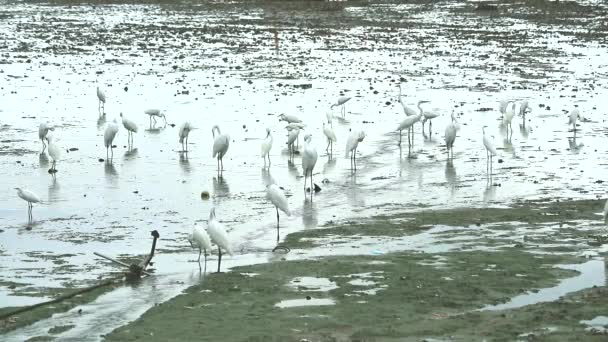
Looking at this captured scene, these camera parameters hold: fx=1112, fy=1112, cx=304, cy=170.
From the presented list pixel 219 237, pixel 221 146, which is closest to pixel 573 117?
pixel 221 146

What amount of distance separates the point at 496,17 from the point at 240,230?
47873mm

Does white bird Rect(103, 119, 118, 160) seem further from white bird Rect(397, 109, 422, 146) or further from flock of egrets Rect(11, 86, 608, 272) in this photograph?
white bird Rect(397, 109, 422, 146)

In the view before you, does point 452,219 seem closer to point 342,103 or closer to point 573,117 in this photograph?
point 573,117

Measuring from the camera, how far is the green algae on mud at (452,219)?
17.3 metres

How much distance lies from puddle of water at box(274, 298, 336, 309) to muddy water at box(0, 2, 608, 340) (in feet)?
9.66

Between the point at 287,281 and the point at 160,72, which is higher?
the point at 160,72

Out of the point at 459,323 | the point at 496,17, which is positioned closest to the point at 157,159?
the point at 459,323

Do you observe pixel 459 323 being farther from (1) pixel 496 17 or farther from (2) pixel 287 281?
(1) pixel 496 17

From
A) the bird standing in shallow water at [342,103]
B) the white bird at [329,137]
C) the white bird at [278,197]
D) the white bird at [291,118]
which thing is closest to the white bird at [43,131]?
the white bird at [291,118]

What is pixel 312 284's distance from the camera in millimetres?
13930

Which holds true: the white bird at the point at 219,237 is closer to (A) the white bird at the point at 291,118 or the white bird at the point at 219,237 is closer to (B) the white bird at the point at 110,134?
(B) the white bird at the point at 110,134

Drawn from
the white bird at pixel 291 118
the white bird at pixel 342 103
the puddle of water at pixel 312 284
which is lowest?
the puddle of water at pixel 312 284

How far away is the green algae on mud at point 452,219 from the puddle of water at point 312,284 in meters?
2.37

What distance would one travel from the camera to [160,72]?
3956 cm
